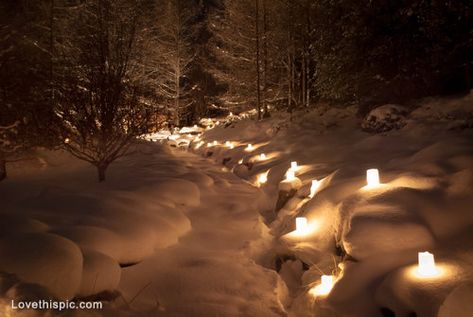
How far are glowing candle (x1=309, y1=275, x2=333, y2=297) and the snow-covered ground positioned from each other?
31mm

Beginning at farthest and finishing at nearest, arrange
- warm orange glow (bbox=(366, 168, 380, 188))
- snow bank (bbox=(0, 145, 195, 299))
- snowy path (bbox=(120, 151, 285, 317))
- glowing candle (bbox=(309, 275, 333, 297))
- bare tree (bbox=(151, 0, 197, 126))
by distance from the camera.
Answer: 1. bare tree (bbox=(151, 0, 197, 126))
2. warm orange glow (bbox=(366, 168, 380, 188))
3. snowy path (bbox=(120, 151, 285, 317))
4. glowing candle (bbox=(309, 275, 333, 297))
5. snow bank (bbox=(0, 145, 195, 299))

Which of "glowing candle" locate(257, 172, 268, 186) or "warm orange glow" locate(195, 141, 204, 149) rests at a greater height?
"warm orange glow" locate(195, 141, 204, 149)

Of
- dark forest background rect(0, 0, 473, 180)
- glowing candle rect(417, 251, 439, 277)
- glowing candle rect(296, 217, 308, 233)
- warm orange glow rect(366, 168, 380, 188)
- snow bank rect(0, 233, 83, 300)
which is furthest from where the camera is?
dark forest background rect(0, 0, 473, 180)

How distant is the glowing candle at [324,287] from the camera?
386cm

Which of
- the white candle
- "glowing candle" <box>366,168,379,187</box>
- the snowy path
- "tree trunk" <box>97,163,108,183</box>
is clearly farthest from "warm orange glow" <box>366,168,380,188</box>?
"tree trunk" <box>97,163,108,183</box>

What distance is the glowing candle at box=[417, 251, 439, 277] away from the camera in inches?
124

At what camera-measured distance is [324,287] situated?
3.91 metres

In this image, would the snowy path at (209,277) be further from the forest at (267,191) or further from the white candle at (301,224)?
the white candle at (301,224)

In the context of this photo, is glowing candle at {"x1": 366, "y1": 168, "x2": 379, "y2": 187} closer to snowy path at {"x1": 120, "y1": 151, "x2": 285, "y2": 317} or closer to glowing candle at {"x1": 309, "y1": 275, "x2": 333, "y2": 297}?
glowing candle at {"x1": 309, "y1": 275, "x2": 333, "y2": 297}

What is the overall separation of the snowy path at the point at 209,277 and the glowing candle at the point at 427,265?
1.59 metres

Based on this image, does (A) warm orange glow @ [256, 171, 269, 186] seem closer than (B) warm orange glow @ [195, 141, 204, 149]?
Yes

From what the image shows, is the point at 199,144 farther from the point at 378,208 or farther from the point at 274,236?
the point at 378,208

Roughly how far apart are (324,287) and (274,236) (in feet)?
7.42

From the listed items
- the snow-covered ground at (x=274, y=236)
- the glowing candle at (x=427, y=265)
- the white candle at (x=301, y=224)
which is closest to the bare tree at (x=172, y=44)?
the snow-covered ground at (x=274, y=236)
